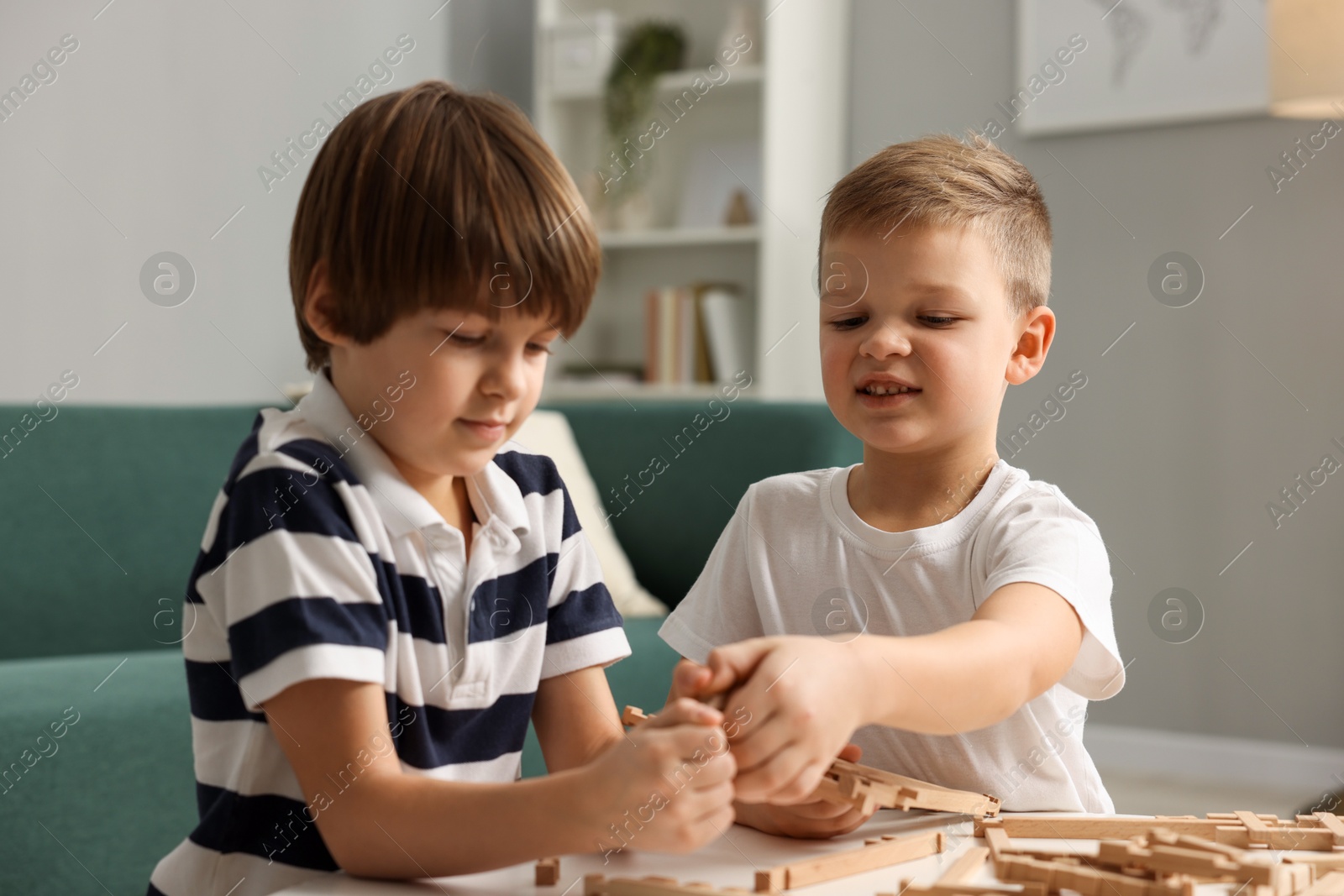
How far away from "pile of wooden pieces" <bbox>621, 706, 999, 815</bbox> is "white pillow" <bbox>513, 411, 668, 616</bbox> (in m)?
1.49

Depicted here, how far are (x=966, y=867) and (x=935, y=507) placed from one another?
0.40 metres

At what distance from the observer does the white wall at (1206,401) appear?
2.81 metres

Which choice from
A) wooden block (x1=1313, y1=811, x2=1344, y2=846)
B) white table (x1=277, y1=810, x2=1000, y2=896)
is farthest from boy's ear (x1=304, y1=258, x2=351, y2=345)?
wooden block (x1=1313, y1=811, x2=1344, y2=846)

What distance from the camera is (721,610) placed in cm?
97

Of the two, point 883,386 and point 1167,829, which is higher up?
point 883,386

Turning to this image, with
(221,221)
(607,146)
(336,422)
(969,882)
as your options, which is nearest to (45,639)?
(221,221)

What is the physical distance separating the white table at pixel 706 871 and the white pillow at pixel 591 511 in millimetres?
1508

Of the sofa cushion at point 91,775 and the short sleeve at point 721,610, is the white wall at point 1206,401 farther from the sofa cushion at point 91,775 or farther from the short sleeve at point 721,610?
the short sleeve at point 721,610

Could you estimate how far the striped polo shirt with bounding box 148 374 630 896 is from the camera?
592 millimetres

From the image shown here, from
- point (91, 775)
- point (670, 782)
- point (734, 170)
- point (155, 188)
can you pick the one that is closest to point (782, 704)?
point (670, 782)

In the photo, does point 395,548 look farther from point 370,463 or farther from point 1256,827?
point 1256,827

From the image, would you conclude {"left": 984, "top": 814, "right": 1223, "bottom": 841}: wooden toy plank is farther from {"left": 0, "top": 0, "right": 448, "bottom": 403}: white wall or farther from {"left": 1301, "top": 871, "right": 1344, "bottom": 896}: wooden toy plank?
{"left": 0, "top": 0, "right": 448, "bottom": 403}: white wall

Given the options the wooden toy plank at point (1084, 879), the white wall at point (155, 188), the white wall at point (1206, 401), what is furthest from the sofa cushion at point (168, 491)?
the wooden toy plank at point (1084, 879)

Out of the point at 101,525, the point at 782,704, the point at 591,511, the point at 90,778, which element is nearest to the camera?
the point at 782,704
